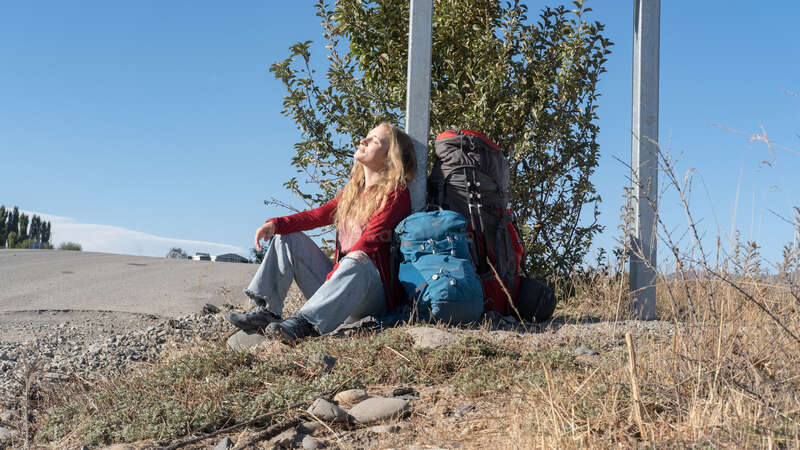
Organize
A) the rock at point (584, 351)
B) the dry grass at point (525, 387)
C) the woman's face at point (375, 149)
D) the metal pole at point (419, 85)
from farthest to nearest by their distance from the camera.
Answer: the metal pole at point (419, 85) → the woman's face at point (375, 149) → the rock at point (584, 351) → the dry grass at point (525, 387)

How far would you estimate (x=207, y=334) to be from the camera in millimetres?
5617

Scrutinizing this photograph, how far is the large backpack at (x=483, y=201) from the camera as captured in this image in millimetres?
5184

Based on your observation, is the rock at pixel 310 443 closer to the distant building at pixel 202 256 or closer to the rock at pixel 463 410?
the rock at pixel 463 410

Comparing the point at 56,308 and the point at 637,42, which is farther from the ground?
the point at 637,42

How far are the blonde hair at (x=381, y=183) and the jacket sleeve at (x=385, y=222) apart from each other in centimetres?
7

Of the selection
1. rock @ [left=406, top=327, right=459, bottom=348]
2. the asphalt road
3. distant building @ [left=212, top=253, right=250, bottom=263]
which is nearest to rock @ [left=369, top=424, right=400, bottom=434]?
rock @ [left=406, top=327, right=459, bottom=348]

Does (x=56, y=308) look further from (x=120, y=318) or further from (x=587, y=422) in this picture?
(x=587, y=422)

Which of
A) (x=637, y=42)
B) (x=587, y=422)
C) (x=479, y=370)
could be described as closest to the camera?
(x=587, y=422)

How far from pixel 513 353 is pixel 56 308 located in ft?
20.5

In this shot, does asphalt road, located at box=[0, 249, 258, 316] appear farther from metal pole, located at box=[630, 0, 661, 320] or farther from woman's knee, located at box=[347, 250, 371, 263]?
metal pole, located at box=[630, 0, 661, 320]

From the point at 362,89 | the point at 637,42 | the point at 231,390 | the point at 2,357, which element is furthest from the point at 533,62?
the point at 2,357

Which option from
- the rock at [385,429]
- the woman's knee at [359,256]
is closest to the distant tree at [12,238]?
the woman's knee at [359,256]

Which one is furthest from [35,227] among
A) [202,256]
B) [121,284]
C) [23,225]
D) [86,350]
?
[86,350]

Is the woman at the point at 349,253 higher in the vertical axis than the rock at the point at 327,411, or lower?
higher
